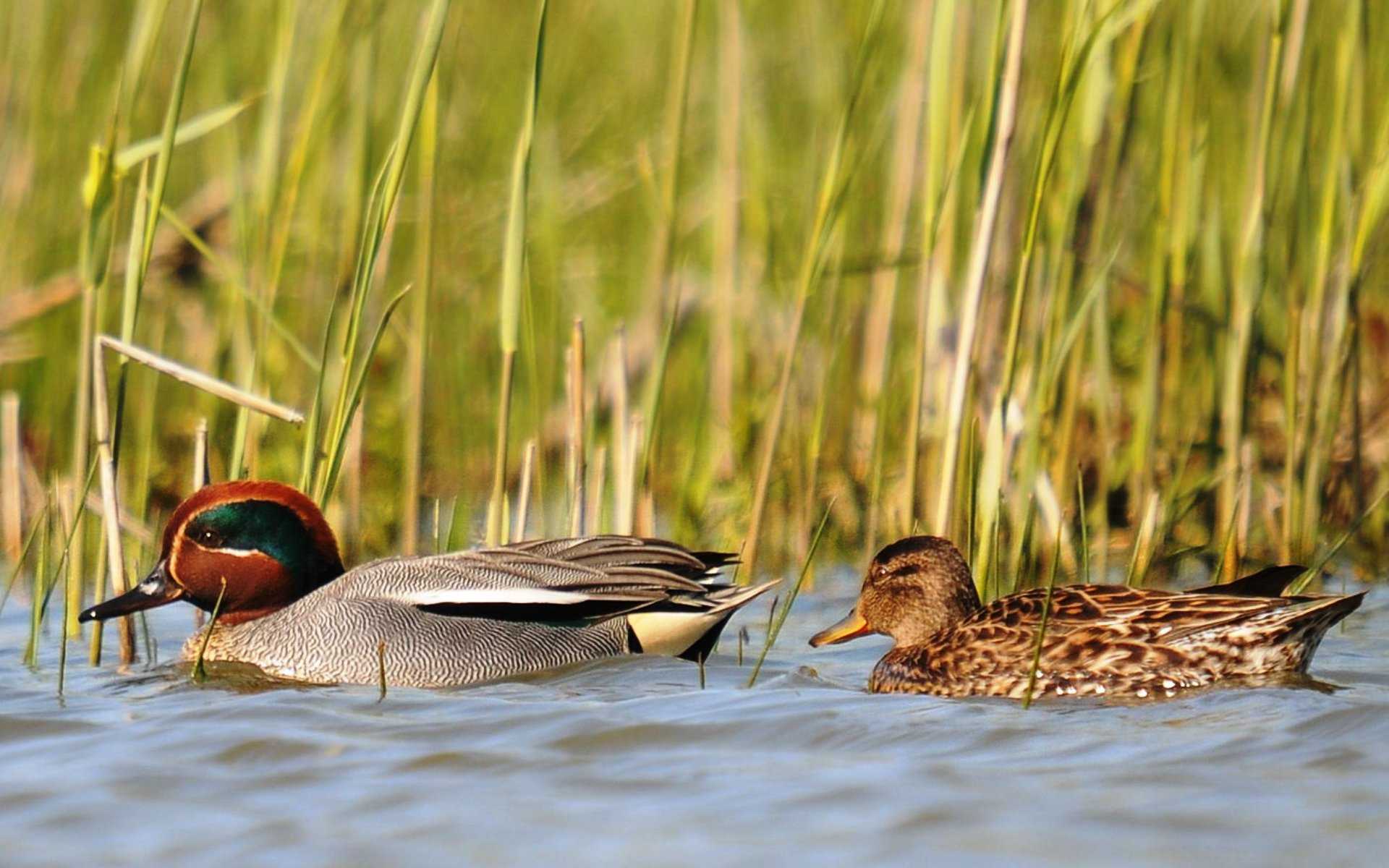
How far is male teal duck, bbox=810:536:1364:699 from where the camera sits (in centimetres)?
489

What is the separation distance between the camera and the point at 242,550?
5.61 metres

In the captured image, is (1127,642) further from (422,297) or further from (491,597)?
(422,297)

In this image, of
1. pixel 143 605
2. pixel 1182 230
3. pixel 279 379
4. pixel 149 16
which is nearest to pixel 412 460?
pixel 143 605

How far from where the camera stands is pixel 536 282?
9055 millimetres

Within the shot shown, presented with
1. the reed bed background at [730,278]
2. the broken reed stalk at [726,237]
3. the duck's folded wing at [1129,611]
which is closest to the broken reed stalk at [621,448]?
the reed bed background at [730,278]

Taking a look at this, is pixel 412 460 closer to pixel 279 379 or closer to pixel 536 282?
pixel 279 379

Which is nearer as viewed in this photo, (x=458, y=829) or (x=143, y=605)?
(x=458, y=829)

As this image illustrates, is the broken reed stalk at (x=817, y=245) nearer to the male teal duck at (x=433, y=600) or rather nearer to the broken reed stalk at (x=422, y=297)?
the male teal duck at (x=433, y=600)

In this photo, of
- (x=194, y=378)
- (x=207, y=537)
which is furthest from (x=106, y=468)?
(x=207, y=537)

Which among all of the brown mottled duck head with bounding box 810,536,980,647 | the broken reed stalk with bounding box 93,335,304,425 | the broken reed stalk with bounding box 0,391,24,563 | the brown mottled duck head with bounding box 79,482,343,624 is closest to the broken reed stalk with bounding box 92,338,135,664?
the broken reed stalk with bounding box 93,335,304,425

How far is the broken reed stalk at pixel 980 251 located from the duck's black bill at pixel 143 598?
6.91 ft

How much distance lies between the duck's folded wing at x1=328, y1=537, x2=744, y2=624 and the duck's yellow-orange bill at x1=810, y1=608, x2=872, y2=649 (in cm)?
33

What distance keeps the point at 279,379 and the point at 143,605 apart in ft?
9.53

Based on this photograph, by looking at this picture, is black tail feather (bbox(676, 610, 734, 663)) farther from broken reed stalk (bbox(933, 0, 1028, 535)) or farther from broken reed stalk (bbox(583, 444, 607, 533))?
broken reed stalk (bbox(933, 0, 1028, 535))
